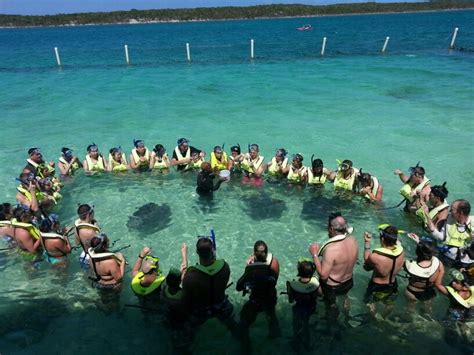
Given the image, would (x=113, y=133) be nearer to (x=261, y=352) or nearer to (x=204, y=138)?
(x=204, y=138)

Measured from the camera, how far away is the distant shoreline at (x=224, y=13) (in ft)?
381

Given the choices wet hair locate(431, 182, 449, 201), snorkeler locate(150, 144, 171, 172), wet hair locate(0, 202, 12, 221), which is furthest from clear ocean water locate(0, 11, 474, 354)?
wet hair locate(431, 182, 449, 201)

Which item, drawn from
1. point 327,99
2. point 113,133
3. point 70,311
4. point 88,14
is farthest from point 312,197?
point 88,14

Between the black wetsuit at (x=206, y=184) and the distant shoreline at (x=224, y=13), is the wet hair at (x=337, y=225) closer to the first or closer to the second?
the black wetsuit at (x=206, y=184)

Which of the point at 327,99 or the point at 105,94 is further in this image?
the point at 105,94

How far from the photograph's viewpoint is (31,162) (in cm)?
982

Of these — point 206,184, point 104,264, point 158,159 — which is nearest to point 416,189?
point 206,184

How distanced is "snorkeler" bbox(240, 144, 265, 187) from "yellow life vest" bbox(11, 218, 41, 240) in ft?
18.2

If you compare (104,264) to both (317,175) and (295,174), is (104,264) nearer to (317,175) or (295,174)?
(295,174)

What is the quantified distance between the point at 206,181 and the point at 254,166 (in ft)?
5.40

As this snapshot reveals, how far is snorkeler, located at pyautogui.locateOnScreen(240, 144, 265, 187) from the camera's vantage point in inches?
412

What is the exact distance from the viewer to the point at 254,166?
10508 mm

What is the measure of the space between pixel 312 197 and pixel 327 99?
12703 millimetres

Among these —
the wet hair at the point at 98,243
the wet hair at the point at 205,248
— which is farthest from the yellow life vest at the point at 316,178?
the wet hair at the point at 98,243
